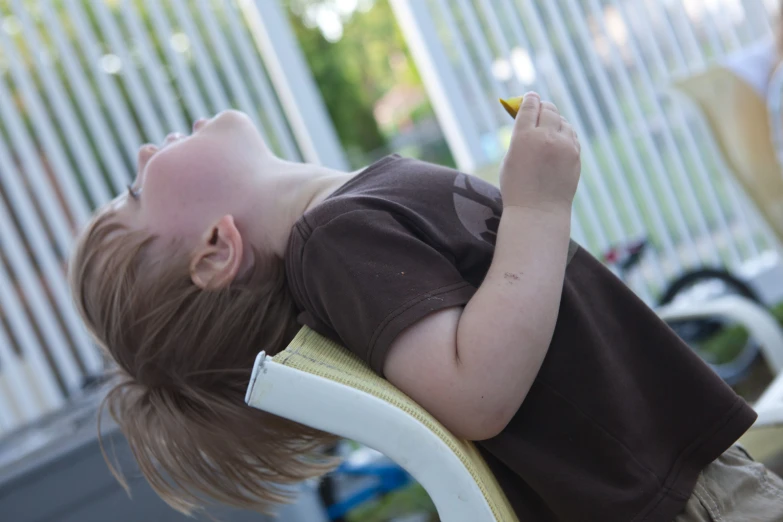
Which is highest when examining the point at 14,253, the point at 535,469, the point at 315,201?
the point at 14,253

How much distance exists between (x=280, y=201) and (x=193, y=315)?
20cm

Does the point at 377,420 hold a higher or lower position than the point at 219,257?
lower

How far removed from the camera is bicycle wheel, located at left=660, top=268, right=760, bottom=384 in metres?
2.87

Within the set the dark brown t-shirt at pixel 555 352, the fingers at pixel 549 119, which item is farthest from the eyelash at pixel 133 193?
the fingers at pixel 549 119

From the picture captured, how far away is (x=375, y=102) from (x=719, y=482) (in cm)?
1134

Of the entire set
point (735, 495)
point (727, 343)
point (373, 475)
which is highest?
point (735, 495)

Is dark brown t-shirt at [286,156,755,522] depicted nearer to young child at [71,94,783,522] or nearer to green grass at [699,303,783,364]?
young child at [71,94,783,522]

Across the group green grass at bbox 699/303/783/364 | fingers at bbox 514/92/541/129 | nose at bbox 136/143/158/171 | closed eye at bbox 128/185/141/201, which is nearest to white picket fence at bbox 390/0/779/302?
green grass at bbox 699/303/783/364

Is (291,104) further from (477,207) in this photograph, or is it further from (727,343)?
(477,207)

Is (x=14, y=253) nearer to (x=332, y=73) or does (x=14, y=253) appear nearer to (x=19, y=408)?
(x=19, y=408)

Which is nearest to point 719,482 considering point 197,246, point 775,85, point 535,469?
point 535,469

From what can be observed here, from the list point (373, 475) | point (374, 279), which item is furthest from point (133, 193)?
point (373, 475)

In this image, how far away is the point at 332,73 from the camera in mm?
8625

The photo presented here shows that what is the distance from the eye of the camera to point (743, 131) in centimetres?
243
